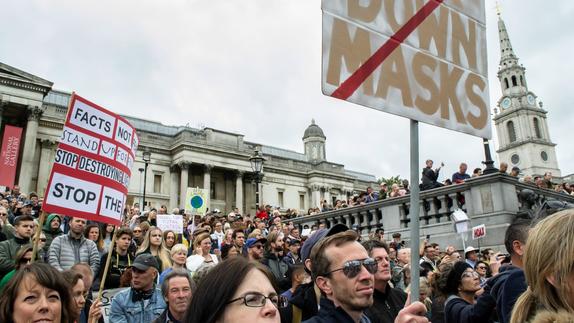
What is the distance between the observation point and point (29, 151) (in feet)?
119

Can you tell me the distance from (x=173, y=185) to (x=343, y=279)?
46.8 m

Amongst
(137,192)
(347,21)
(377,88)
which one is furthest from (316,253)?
(137,192)

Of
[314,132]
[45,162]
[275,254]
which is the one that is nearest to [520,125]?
[314,132]

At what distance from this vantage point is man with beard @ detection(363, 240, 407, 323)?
395 cm

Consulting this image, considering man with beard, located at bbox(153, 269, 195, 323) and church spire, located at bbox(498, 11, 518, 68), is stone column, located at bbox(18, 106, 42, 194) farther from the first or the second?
church spire, located at bbox(498, 11, 518, 68)

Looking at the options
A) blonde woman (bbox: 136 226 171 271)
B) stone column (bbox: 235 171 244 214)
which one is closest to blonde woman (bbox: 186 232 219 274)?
blonde woman (bbox: 136 226 171 271)

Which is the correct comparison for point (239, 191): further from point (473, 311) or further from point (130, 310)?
point (473, 311)

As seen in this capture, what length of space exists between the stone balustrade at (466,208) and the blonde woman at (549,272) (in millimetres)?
9594

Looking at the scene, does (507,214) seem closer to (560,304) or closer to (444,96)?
(444,96)

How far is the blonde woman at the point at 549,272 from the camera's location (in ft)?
5.89

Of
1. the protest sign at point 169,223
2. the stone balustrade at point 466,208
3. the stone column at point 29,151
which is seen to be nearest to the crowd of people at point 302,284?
the stone balustrade at point 466,208

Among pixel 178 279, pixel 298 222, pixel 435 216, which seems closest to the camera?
pixel 178 279

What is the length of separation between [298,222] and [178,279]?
15.9 metres

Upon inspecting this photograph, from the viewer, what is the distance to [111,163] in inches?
227
